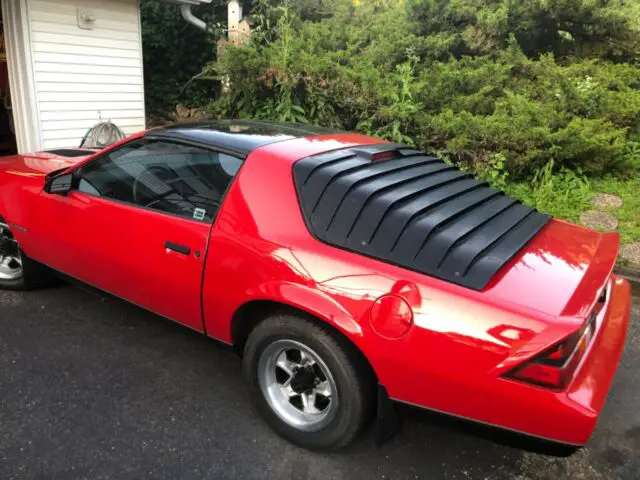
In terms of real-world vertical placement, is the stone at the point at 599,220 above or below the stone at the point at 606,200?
below

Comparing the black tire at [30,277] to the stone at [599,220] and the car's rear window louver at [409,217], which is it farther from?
the stone at [599,220]

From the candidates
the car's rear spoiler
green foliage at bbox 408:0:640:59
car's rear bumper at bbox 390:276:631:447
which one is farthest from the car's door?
green foliage at bbox 408:0:640:59

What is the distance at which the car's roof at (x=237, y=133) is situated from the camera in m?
2.75

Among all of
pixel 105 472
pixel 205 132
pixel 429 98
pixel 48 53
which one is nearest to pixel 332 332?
pixel 105 472

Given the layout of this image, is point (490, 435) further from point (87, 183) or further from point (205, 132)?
point (87, 183)

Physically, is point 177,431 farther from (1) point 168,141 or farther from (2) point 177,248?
(1) point 168,141

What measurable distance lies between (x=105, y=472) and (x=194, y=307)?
852mm

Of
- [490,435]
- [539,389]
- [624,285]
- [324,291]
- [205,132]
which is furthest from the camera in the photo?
[205,132]

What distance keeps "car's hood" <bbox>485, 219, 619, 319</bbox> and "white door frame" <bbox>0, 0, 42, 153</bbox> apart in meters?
6.98

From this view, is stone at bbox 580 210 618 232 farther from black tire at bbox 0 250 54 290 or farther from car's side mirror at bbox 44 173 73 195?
black tire at bbox 0 250 54 290

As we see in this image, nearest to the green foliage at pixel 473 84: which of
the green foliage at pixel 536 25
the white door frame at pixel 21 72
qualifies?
the green foliage at pixel 536 25

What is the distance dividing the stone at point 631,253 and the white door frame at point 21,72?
7.43 metres

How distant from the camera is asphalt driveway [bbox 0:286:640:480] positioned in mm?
2346

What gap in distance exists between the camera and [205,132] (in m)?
2.95
